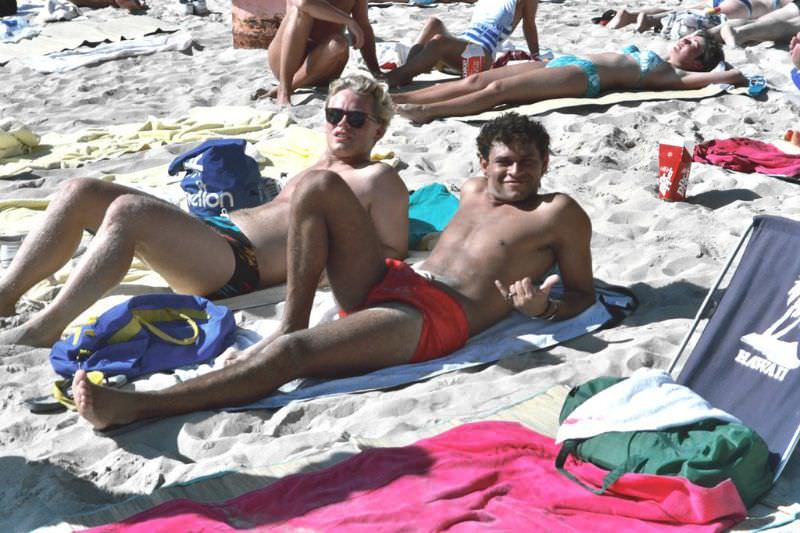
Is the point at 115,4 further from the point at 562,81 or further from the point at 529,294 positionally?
the point at 529,294

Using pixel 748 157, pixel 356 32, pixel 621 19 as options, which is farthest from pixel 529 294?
pixel 621 19

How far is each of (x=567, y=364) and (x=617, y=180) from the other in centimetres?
239

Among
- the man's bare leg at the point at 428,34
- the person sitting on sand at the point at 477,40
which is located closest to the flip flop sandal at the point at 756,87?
the person sitting on sand at the point at 477,40

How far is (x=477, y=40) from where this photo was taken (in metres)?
8.38

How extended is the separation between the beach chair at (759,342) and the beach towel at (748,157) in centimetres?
246

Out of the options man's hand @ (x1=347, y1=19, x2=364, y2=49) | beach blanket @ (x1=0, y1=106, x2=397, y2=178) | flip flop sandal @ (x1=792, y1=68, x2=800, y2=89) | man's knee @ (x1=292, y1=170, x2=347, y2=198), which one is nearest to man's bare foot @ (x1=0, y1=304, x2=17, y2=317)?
man's knee @ (x1=292, y1=170, x2=347, y2=198)

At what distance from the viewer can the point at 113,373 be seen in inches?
146

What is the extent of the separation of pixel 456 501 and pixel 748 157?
3947 mm

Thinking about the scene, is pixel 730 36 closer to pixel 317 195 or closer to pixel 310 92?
pixel 310 92

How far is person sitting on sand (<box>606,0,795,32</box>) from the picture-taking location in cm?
959

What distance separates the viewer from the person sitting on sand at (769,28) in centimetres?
895

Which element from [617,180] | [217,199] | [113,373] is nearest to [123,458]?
[113,373]

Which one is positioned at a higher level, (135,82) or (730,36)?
(730,36)

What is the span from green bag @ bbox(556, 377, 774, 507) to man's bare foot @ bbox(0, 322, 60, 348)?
6.89 feet
